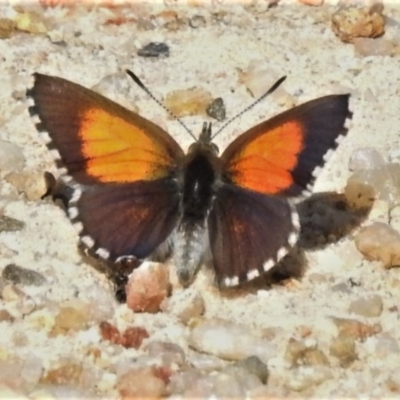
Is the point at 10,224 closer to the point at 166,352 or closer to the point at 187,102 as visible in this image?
the point at 166,352

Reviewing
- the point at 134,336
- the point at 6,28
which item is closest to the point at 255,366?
the point at 134,336

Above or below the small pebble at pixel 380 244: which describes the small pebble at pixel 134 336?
below

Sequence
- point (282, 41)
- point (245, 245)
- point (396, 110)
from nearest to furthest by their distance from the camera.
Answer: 1. point (245, 245)
2. point (396, 110)
3. point (282, 41)

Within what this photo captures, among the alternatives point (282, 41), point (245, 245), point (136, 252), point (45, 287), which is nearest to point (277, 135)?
point (245, 245)

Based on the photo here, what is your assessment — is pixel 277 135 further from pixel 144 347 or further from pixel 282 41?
pixel 282 41

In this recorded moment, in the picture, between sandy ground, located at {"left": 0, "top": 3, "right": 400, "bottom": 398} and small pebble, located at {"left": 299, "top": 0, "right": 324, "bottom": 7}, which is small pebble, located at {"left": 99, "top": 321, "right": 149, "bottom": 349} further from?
small pebble, located at {"left": 299, "top": 0, "right": 324, "bottom": 7}

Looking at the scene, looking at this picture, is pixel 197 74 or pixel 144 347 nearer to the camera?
pixel 144 347

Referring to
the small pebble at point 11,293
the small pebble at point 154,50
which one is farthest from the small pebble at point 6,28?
the small pebble at point 11,293

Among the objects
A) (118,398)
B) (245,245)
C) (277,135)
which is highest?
(277,135)

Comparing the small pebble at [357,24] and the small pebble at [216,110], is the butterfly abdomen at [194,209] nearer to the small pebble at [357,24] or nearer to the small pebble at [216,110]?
the small pebble at [216,110]
